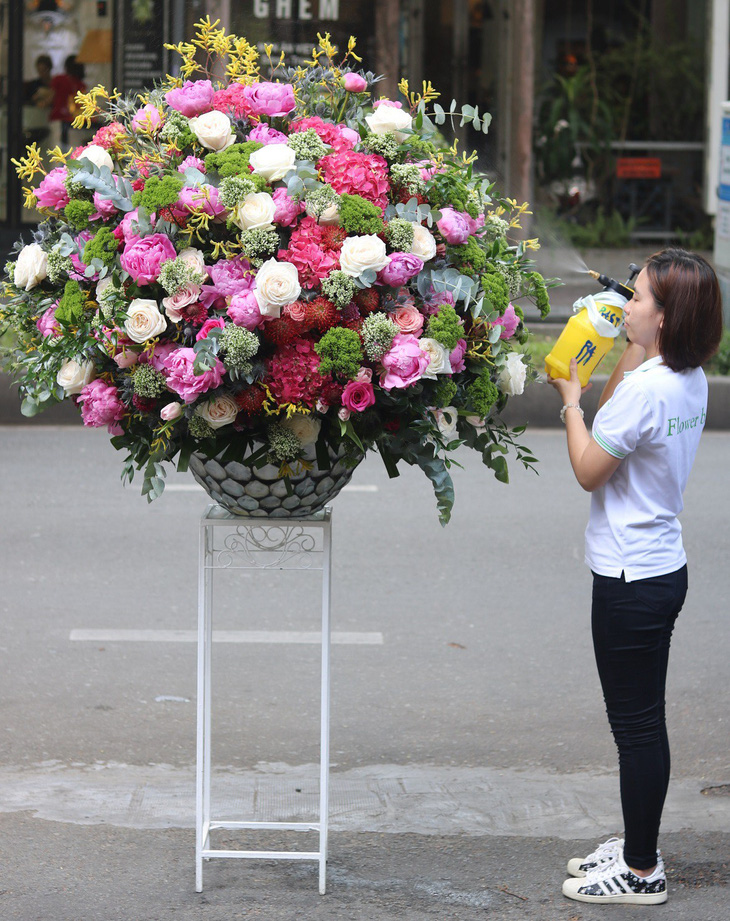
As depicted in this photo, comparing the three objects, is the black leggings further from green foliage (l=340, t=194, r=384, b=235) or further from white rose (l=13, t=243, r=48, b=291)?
white rose (l=13, t=243, r=48, b=291)

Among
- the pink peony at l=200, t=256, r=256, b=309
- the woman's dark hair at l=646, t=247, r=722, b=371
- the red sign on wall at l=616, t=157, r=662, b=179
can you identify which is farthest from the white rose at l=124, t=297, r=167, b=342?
the red sign on wall at l=616, t=157, r=662, b=179

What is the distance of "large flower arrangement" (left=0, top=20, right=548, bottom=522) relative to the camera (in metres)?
3.05

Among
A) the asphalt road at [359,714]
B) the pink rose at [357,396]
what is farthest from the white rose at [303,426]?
the asphalt road at [359,714]

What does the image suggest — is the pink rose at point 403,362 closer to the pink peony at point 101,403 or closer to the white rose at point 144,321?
the white rose at point 144,321

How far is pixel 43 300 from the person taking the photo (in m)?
3.37

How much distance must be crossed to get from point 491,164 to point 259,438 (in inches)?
534

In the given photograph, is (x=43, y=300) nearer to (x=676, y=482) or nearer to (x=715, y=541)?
(x=676, y=482)

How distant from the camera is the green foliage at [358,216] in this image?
3.07 metres

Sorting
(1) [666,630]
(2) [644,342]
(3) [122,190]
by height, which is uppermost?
(3) [122,190]

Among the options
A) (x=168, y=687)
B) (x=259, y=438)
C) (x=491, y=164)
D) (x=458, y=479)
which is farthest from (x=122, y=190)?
(x=491, y=164)

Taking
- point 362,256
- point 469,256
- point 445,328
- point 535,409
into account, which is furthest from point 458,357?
point 535,409

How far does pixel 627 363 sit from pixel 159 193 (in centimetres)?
126

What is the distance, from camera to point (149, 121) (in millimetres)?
3283

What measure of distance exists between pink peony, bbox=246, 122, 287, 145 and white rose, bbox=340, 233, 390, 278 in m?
0.35
